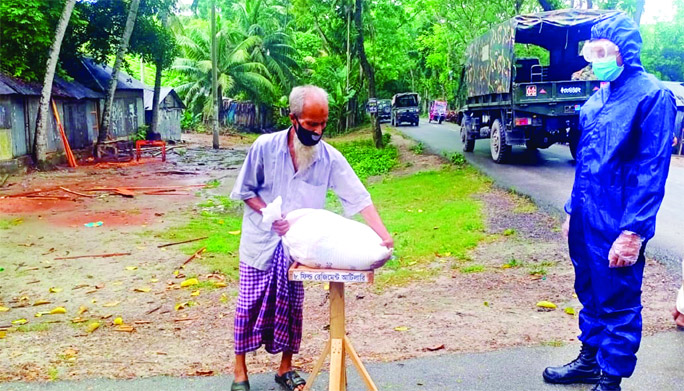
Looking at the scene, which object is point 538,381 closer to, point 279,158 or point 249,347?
point 249,347

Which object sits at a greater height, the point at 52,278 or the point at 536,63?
the point at 536,63

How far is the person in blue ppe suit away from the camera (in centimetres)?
333

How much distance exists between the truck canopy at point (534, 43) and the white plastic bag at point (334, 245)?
11.4 metres

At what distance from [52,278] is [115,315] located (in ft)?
6.64

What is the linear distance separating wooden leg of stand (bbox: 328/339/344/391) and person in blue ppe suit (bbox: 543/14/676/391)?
1466mm

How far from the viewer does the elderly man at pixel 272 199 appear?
3.58m

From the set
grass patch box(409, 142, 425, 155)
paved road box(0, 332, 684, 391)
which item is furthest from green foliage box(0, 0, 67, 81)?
paved road box(0, 332, 684, 391)

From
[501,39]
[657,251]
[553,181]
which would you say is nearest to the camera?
[657,251]

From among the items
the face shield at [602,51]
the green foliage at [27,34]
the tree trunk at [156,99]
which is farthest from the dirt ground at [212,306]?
the tree trunk at [156,99]

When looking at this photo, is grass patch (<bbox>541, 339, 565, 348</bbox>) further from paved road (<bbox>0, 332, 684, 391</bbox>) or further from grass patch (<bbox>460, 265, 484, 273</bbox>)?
grass patch (<bbox>460, 265, 484, 273</bbox>)

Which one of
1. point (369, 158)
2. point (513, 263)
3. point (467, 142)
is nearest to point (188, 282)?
point (513, 263)

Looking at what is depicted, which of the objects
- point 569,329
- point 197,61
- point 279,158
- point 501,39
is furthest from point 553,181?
point 197,61

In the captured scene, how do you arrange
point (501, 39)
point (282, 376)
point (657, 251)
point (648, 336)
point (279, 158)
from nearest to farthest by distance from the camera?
point (279, 158) → point (282, 376) → point (648, 336) → point (657, 251) → point (501, 39)

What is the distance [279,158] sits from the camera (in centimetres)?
357
